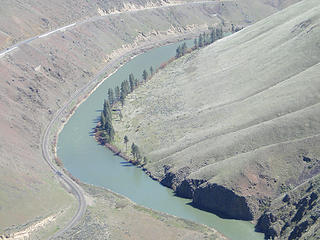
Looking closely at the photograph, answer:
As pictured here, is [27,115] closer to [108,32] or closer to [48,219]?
[48,219]

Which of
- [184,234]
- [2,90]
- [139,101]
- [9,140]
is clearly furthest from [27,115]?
[184,234]

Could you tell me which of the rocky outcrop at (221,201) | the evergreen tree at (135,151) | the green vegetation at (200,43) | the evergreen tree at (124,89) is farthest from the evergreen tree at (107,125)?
the green vegetation at (200,43)

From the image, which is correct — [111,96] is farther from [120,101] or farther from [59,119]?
[59,119]

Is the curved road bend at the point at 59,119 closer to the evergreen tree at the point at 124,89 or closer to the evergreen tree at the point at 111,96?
the evergreen tree at the point at 111,96

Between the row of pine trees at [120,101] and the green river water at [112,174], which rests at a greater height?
the row of pine trees at [120,101]

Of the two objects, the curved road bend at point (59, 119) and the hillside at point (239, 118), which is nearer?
the curved road bend at point (59, 119)

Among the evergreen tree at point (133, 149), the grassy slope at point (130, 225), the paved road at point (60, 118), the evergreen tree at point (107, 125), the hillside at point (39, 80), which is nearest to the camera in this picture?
the grassy slope at point (130, 225)

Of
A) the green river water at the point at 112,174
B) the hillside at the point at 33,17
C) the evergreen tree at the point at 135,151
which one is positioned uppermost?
the hillside at the point at 33,17
